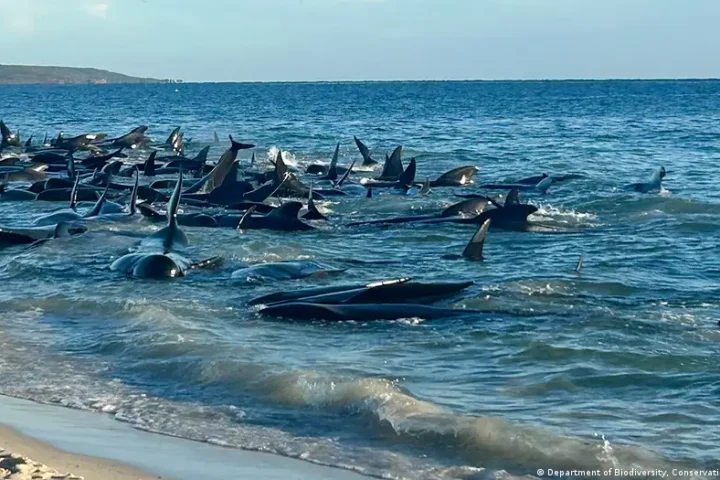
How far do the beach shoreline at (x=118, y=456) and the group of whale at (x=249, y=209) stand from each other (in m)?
3.14

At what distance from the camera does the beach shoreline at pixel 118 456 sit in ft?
19.3

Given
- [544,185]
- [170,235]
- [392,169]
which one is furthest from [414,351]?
[392,169]

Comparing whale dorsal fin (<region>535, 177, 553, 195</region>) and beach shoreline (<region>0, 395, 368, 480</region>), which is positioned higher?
beach shoreline (<region>0, 395, 368, 480</region>)

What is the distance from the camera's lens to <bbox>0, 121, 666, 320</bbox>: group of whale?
1001cm

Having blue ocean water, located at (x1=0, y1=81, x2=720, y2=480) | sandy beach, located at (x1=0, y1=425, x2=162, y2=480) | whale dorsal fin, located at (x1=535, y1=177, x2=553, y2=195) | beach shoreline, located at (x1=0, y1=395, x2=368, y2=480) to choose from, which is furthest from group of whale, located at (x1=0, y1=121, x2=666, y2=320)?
sandy beach, located at (x1=0, y1=425, x2=162, y2=480)

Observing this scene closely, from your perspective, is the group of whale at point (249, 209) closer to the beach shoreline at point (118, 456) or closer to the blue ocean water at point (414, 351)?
the blue ocean water at point (414, 351)

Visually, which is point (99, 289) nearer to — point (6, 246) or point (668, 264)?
point (6, 246)

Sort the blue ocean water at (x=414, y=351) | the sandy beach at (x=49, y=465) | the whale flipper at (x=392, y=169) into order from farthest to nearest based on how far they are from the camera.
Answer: the whale flipper at (x=392, y=169) < the blue ocean water at (x=414, y=351) < the sandy beach at (x=49, y=465)

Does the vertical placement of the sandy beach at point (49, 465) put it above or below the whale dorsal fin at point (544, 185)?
above

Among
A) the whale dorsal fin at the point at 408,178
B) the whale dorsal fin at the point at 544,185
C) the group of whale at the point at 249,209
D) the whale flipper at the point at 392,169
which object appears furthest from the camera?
the whale flipper at the point at 392,169

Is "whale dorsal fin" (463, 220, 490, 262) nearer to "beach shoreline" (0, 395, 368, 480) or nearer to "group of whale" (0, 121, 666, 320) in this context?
"group of whale" (0, 121, 666, 320)

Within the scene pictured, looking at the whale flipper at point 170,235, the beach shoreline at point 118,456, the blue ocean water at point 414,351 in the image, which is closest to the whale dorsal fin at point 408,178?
the blue ocean water at point 414,351

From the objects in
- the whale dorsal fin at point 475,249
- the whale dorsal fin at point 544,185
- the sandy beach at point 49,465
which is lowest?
the whale dorsal fin at point 544,185

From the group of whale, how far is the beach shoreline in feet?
10.3
